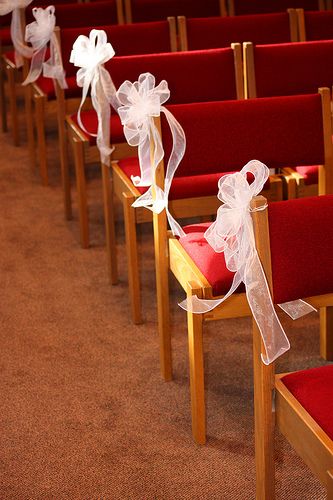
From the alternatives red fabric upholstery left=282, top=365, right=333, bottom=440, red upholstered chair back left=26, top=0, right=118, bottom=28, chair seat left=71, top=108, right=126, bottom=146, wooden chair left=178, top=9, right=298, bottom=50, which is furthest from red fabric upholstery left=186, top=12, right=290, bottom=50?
red fabric upholstery left=282, top=365, right=333, bottom=440

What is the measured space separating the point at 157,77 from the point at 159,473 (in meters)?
1.96

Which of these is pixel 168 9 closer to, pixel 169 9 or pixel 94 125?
pixel 169 9

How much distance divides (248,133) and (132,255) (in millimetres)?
746

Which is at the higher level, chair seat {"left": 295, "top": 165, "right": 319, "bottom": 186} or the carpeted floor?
chair seat {"left": 295, "top": 165, "right": 319, "bottom": 186}

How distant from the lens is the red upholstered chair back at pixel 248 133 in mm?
3338

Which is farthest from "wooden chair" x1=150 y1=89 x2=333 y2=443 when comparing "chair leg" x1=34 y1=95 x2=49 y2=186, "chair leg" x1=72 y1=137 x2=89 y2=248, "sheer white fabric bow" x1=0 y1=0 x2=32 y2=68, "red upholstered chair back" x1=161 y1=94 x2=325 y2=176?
"sheer white fabric bow" x1=0 y1=0 x2=32 y2=68

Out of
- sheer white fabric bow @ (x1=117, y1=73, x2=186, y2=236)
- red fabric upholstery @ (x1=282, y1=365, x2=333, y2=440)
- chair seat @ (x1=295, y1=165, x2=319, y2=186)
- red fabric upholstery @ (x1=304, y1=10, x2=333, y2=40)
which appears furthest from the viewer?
red fabric upholstery @ (x1=304, y1=10, x2=333, y2=40)

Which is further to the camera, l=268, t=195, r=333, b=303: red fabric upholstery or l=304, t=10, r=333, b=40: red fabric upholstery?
l=304, t=10, r=333, b=40: red fabric upholstery

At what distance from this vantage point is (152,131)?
3191 millimetres

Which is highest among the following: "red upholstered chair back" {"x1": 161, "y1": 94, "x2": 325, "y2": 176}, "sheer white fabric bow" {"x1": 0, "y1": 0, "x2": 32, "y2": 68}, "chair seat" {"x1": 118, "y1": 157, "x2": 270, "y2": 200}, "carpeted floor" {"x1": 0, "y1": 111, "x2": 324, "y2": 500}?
"sheer white fabric bow" {"x1": 0, "y1": 0, "x2": 32, "y2": 68}

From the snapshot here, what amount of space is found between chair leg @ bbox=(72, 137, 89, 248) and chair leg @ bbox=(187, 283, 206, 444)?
1706 millimetres

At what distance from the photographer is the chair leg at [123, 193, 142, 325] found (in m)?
3.70

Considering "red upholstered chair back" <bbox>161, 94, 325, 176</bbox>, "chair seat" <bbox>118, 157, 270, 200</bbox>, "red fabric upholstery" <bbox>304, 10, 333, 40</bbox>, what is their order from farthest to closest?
"red fabric upholstery" <bbox>304, 10, 333, 40</bbox>
"chair seat" <bbox>118, 157, 270, 200</bbox>
"red upholstered chair back" <bbox>161, 94, 325, 176</bbox>

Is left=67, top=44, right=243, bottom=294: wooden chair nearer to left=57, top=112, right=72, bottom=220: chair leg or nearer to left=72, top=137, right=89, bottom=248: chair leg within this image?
left=72, top=137, right=89, bottom=248: chair leg
